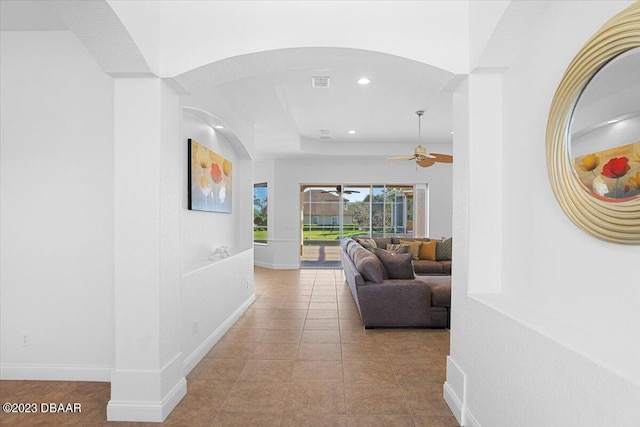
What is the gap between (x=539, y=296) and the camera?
1877 mm

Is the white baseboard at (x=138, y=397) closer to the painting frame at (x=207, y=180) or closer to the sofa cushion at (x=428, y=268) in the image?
the painting frame at (x=207, y=180)

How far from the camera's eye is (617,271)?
4.49 ft

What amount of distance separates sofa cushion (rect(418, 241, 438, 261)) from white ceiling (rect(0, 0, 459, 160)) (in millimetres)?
2369

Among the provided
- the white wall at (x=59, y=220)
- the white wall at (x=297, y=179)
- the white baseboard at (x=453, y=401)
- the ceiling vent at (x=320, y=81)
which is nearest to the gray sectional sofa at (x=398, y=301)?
the white baseboard at (x=453, y=401)

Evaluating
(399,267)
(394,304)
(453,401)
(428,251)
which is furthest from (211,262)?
(428,251)

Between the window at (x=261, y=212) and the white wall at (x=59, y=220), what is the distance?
6.67 metres

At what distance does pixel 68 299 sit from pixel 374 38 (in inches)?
123

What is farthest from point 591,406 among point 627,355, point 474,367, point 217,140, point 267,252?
point 267,252

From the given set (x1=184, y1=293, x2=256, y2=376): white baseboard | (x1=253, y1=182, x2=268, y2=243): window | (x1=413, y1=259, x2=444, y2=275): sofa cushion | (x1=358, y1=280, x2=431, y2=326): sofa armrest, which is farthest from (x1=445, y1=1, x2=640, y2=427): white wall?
(x1=253, y1=182, x2=268, y2=243): window

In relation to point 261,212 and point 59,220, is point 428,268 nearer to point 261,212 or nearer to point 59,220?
point 261,212

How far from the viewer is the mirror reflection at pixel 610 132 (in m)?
1.26

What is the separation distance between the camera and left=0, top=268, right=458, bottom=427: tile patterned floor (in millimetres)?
2430

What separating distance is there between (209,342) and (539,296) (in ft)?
9.87

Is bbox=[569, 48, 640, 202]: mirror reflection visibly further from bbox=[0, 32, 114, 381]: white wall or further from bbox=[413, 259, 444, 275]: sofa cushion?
bbox=[413, 259, 444, 275]: sofa cushion
